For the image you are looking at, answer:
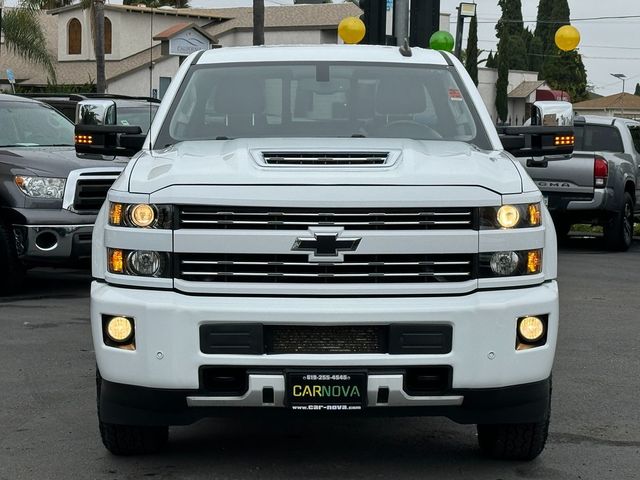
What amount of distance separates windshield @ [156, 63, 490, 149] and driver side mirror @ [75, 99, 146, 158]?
0.28 meters

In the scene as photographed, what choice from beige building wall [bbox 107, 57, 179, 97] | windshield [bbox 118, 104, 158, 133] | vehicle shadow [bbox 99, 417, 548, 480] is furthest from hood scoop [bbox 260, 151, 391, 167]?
beige building wall [bbox 107, 57, 179, 97]

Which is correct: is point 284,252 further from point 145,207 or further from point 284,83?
point 284,83

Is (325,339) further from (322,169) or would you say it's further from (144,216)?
(144,216)

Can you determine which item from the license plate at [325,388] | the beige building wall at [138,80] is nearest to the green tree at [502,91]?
the beige building wall at [138,80]

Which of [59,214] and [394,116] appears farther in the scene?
[59,214]

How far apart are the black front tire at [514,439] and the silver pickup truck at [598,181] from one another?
35.7 ft

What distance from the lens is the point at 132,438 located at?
587 centimetres

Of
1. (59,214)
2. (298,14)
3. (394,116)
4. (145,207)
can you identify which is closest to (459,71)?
(394,116)

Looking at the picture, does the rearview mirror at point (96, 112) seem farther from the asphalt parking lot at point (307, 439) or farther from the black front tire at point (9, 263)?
the black front tire at point (9, 263)

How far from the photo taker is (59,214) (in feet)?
37.6

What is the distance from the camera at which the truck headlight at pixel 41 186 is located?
1150cm

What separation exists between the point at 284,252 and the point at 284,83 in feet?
6.04

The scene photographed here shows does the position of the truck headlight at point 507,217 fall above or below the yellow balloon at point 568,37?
above

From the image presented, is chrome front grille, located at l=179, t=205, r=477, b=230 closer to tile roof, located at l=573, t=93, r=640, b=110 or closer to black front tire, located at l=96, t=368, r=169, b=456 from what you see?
black front tire, located at l=96, t=368, r=169, b=456
